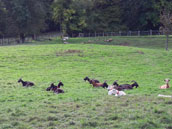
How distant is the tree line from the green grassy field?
3395 centimetres

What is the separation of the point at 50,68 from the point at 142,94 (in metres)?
11.8

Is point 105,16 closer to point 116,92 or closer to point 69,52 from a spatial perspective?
point 69,52

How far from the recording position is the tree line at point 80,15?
194ft

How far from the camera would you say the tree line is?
5906 cm

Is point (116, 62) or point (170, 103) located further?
point (116, 62)

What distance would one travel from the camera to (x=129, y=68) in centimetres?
2278

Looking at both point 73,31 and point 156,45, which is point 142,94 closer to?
point 156,45

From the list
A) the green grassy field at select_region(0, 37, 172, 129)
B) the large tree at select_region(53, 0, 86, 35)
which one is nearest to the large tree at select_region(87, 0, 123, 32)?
the large tree at select_region(53, 0, 86, 35)

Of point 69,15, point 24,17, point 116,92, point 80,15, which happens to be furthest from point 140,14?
point 116,92

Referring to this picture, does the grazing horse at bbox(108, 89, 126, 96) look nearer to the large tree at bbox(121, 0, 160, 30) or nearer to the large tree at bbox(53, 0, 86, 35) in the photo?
the large tree at bbox(53, 0, 86, 35)

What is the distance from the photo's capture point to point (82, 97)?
11.8m

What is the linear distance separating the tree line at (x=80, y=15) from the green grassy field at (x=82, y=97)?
111 ft

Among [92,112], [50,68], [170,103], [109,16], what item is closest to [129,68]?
[50,68]

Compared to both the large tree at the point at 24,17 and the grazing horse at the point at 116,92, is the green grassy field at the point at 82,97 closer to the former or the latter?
the grazing horse at the point at 116,92
